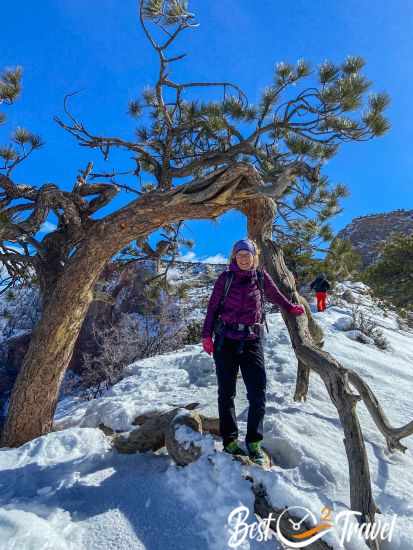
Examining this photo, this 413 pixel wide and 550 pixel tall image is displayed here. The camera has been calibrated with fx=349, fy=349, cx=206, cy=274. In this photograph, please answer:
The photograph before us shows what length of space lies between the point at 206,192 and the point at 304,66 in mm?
2187

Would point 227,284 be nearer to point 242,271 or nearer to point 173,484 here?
point 242,271

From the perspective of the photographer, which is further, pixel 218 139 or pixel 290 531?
pixel 218 139

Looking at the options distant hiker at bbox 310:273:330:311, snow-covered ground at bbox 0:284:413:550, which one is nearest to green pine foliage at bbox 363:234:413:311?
distant hiker at bbox 310:273:330:311

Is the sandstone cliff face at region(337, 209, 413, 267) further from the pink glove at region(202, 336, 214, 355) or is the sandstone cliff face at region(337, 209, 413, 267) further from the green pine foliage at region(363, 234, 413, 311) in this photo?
the pink glove at region(202, 336, 214, 355)

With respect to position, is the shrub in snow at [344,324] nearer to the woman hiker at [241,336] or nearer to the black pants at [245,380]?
the woman hiker at [241,336]

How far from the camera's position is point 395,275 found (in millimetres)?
12039

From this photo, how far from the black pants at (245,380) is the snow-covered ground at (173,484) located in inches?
7.8

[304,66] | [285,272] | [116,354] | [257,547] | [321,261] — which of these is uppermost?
[304,66]

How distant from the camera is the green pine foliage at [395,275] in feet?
37.9

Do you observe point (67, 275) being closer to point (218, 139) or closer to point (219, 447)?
point (219, 447)

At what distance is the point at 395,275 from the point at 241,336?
11360mm

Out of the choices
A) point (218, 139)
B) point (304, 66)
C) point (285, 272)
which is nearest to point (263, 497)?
point (285, 272)

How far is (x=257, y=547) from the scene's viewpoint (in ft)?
5.71

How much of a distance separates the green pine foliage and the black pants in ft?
34.6
